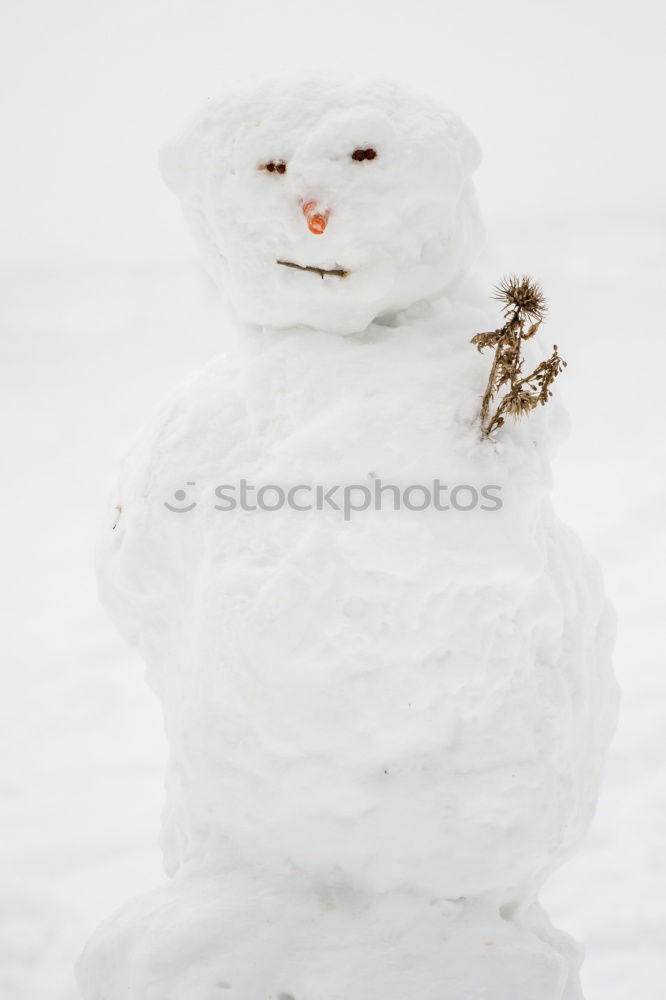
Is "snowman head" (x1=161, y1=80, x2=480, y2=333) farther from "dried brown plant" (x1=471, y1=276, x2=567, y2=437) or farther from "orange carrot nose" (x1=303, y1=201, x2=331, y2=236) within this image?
"dried brown plant" (x1=471, y1=276, x2=567, y2=437)

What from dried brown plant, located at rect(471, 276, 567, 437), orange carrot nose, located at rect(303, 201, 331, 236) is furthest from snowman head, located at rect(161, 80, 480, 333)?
dried brown plant, located at rect(471, 276, 567, 437)

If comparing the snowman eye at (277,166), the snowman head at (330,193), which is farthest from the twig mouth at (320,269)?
the snowman eye at (277,166)

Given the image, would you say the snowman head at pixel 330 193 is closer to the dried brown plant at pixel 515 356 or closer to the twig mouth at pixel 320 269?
the twig mouth at pixel 320 269

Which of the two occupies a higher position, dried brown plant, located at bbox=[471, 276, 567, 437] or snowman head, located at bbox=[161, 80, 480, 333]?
snowman head, located at bbox=[161, 80, 480, 333]

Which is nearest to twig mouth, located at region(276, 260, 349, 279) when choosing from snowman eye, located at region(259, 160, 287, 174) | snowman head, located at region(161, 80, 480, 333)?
snowman head, located at region(161, 80, 480, 333)

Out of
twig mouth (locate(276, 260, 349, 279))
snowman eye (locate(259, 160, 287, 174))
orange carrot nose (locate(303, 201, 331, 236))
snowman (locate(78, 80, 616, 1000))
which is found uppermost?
snowman eye (locate(259, 160, 287, 174))

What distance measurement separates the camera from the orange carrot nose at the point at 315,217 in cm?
114

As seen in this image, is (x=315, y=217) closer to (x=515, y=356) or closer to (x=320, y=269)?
(x=320, y=269)

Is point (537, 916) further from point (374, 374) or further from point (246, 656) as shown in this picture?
point (374, 374)

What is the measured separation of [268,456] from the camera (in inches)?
48.0

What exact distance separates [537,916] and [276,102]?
1.12m

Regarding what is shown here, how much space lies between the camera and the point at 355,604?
3.75 ft

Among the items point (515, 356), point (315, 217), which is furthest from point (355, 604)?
point (315, 217)

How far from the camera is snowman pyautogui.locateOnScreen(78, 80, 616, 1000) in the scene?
3.76 ft
